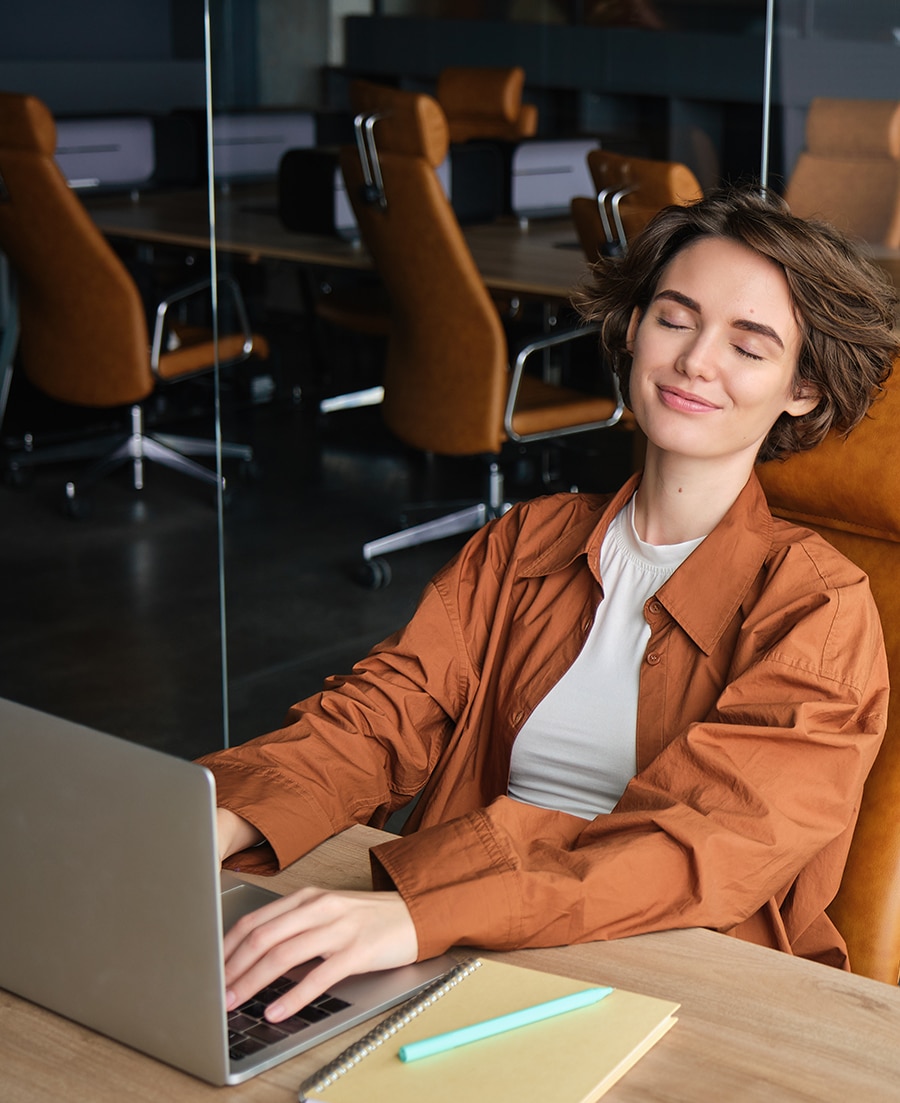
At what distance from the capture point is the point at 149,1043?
38.2 inches

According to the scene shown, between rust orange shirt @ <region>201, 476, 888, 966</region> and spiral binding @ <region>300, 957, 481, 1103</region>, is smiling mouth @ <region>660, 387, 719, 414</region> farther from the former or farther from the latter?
spiral binding @ <region>300, 957, 481, 1103</region>

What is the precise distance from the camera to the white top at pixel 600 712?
1485 millimetres

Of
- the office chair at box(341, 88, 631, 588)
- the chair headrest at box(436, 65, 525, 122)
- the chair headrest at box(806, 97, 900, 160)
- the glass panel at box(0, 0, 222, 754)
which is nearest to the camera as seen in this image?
the chair headrest at box(806, 97, 900, 160)

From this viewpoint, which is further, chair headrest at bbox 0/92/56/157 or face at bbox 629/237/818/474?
chair headrest at bbox 0/92/56/157

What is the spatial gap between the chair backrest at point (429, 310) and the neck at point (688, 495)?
1.60m

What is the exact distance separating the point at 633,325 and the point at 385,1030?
0.89 m

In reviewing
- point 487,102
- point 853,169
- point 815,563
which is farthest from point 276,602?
point 815,563

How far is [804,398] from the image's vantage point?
1.54 meters

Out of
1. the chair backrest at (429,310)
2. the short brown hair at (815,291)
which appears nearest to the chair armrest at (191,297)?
the chair backrest at (429,310)

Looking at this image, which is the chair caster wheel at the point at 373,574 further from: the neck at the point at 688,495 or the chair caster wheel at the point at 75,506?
the neck at the point at 688,495

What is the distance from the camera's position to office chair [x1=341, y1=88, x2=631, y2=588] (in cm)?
303

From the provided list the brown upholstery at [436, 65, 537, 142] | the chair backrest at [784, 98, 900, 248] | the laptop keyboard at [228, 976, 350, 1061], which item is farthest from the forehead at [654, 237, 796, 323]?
the brown upholstery at [436, 65, 537, 142]

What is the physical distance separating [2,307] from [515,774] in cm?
332

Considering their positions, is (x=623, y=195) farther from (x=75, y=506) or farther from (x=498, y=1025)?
(x=75, y=506)
